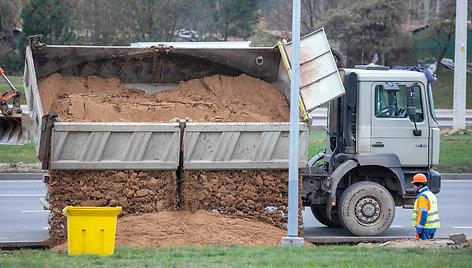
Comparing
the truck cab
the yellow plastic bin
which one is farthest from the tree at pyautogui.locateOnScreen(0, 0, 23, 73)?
the yellow plastic bin

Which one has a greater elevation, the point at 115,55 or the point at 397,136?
the point at 115,55

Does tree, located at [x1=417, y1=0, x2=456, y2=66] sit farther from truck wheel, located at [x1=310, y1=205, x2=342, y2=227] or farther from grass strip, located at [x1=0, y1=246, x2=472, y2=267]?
grass strip, located at [x1=0, y1=246, x2=472, y2=267]

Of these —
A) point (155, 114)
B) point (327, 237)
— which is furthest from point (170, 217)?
point (327, 237)

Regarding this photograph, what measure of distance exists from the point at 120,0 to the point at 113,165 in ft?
111

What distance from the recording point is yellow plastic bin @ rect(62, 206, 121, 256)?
8.30m

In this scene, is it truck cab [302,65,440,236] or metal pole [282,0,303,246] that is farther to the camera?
truck cab [302,65,440,236]

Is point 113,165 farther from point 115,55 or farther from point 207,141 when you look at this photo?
point 115,55

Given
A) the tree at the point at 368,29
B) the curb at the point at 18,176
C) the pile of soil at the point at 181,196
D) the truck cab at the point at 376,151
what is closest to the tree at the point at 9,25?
the tree at the point at 368,29

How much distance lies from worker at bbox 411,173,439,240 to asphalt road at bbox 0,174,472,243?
945mm

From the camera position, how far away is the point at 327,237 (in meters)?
10.8

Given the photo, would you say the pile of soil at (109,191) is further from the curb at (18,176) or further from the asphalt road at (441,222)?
the curb at (18,176)

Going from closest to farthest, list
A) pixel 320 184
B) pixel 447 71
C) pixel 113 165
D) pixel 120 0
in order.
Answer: pixel 113 165 < pixel 320 184 < pixel 120 0 < pixel 447 71

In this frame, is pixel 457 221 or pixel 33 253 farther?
pixel 457 221

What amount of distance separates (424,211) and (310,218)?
3853mm
